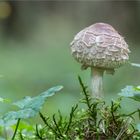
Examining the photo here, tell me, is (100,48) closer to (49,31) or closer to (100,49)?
(100,49)

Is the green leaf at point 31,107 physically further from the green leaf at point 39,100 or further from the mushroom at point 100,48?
the mushroom at point 100,48

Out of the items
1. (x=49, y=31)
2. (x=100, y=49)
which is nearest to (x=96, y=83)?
(x=100, y=49)

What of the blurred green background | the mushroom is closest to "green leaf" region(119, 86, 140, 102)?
the mushroom

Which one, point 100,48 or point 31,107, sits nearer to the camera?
point 31,107

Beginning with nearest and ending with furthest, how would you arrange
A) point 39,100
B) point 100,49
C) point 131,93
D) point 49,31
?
1. point 39,100
2. point 131,93
3. point 100,49
4. point 49,31

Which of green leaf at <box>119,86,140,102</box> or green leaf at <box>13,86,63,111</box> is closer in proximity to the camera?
green leaf at <box>13,86,63,111</box>

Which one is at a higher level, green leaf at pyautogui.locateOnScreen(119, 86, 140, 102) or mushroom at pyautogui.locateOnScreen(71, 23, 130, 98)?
mushroom at pyautogui.locateOnScreen(71, 23, 130, 98)

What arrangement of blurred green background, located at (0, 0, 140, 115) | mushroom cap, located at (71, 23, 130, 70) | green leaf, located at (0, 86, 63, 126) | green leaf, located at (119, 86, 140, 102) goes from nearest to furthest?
1. green leaf, located at (0, 86, 63, 126)
2. green leaf, located at (119, 86, 140, 102)
3. mushroom cap, located at (71, 23, 130, 70)
4. blurred green background, located at (0, 0, 140, 115)

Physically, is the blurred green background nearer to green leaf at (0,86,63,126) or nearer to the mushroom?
the mushroom

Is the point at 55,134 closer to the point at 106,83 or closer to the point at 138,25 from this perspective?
Answer: the point at 106,83

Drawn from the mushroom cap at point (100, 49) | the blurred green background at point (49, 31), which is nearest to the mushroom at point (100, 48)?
the mushroom cap at point (100, 49)
